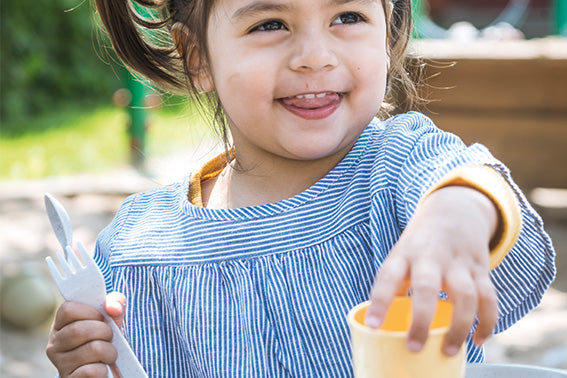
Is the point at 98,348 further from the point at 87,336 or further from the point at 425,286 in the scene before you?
the point at 425,286

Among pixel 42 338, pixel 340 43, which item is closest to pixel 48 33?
pixel 42 338

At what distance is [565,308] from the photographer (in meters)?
3.30

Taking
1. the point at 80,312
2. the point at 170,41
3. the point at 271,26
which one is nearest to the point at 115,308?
the point at 80,312

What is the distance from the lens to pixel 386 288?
74 cm

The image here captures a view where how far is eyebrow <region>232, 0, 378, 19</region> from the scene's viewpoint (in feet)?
4.09

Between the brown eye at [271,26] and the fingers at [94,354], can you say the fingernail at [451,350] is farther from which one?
the brown eye at [271,26]

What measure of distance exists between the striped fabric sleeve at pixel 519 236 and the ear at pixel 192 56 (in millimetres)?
450

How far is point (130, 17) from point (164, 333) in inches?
26.6

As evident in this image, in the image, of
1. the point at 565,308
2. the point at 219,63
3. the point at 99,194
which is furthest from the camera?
the point at 99,194

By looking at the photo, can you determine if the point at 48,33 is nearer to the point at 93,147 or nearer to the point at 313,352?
the point at 93,147

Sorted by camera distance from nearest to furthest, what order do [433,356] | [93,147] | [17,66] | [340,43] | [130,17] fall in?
[433,356]
[340,43]
[130,17]
[93,147]
[17,66]

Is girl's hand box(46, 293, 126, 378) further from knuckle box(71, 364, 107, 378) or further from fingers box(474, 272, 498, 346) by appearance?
fingers box(474, 272, 498, 346)

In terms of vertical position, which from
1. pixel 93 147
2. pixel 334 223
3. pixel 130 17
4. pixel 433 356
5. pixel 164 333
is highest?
pixel 130 17

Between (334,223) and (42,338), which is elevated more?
(334,223)
